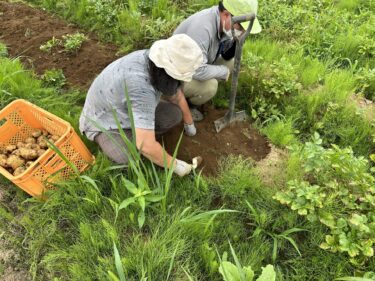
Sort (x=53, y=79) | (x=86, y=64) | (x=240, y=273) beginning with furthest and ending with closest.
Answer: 1. (x=86, y=64)
2. (x=53, y=79)
3. (x=240, y=273)

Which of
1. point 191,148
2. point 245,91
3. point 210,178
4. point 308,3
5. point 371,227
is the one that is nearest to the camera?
point 371,227

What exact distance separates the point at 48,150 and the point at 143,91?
0.77 m

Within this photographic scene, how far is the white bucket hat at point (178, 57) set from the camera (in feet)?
6.75

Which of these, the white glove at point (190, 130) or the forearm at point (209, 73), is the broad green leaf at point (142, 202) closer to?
the white glove at point (190, 130)

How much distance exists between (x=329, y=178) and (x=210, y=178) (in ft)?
2.86

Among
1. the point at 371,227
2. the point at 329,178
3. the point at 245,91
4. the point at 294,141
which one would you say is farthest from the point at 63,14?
the point at 371,227

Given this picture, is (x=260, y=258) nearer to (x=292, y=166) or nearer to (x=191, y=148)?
(x=292, y=166)

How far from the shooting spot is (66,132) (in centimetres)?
237

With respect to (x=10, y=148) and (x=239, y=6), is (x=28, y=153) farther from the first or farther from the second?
(x=239, y=6)

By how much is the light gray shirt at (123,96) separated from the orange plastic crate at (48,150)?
7.2 inches

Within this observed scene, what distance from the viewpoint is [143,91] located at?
2.25 meters

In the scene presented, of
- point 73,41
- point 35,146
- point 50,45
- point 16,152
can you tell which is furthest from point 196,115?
point 50,45

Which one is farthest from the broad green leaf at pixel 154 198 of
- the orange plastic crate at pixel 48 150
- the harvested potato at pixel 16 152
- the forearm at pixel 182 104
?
the harvested potato at pixel 16 152

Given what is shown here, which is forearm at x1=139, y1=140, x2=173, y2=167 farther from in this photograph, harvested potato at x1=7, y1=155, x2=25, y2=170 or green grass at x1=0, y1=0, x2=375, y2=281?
harvested potato at x1=7, y1=155, x2=25, y2=170
